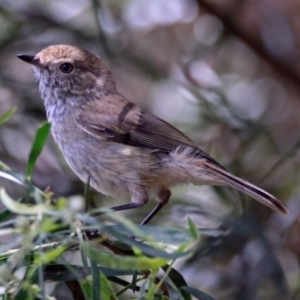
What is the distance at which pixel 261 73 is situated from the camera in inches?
179

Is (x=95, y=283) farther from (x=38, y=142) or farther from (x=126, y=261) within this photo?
(x=38, y=142)

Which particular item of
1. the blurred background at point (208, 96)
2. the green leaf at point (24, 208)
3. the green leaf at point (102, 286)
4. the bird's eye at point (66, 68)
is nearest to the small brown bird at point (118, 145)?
the bird's eye at point (66, 68)

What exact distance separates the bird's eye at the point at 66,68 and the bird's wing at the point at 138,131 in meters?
0.30

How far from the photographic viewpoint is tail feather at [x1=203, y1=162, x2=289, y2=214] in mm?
2676

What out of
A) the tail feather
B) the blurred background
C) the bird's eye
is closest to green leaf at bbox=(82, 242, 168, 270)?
the tail feather

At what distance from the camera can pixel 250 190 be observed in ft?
9.05

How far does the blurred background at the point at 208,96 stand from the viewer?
341 cm

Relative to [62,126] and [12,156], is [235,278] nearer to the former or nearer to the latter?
[62,126]

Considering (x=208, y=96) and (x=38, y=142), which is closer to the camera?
(x=38, y=142)

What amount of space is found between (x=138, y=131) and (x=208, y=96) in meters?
0.90

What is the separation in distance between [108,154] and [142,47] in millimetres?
1681

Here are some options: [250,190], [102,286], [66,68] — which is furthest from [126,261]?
[66,68]

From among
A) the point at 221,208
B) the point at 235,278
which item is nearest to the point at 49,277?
the point at 235,278

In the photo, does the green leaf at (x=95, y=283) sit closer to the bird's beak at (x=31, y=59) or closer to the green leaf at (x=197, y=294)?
the green leaf at (x=197, y=294)
